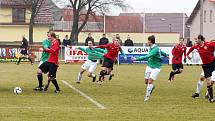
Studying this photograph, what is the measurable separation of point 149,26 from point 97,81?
63.8 m

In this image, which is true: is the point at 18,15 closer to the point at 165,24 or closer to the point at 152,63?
the point at 165,24

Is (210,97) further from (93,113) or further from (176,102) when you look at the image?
(93,113)

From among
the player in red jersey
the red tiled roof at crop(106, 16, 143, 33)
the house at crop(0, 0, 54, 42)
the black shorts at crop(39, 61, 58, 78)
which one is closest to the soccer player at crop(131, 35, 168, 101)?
the black shorts at crop(39, 61, 58, 78)

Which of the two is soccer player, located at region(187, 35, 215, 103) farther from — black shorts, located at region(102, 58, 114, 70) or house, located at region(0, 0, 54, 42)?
house, located at region(0, 0, 54, 42)

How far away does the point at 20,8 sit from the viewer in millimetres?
67125

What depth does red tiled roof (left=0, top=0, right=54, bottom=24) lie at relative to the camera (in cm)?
6694

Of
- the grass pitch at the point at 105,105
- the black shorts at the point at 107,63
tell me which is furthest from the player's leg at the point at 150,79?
the black shorts at the point at 107,63

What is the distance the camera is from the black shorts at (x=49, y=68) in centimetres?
1925

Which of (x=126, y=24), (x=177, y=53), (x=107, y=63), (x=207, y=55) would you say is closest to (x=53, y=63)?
(x=107, y=63)

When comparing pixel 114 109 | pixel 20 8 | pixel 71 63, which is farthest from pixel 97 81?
pixel 20 8

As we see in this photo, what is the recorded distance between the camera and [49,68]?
63.7ft

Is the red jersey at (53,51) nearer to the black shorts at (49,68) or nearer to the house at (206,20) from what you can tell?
the black shorts at (49,68)

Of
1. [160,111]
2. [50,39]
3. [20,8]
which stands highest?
[20,8]

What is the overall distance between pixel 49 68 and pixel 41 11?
50.2 meters
